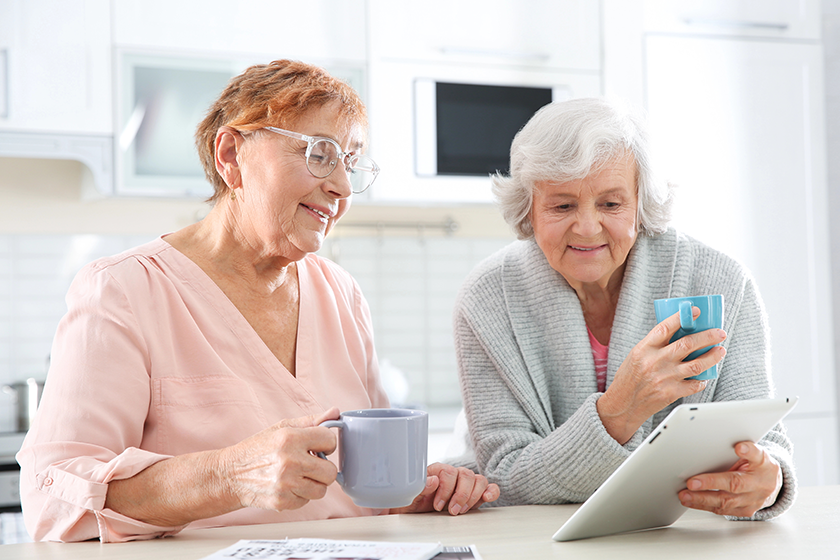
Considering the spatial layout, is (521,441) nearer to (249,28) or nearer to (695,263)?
(695,263)

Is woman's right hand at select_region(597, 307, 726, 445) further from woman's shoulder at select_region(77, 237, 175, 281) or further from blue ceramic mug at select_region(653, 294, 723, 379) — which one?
woman's shoulder at select_region(77, 237, 175, 281)

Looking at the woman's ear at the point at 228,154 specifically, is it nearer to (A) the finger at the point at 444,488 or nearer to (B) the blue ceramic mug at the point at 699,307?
(A) the finger at the point at 444,488

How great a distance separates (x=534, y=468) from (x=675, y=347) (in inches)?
11.2

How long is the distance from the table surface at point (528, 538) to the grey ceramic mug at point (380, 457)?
0.23ft

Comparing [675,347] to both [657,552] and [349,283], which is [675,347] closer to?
[657,552]

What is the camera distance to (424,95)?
2.72m

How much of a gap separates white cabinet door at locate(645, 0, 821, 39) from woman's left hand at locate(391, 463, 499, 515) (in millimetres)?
2184

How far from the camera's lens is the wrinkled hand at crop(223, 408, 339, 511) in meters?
0.82

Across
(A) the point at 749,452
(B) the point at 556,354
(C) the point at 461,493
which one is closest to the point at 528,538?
(C) the point at 461,493

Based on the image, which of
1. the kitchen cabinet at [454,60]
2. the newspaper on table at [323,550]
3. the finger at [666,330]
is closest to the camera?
the newspaper on table at [323,550]

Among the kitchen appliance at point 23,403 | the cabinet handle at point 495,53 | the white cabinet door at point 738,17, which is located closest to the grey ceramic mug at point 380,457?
the kitchen appliance at point 23,403

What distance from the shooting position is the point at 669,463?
0.86m

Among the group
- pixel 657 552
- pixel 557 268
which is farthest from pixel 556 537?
pixel 557 268

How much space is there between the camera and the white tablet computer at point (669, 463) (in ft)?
2.64
